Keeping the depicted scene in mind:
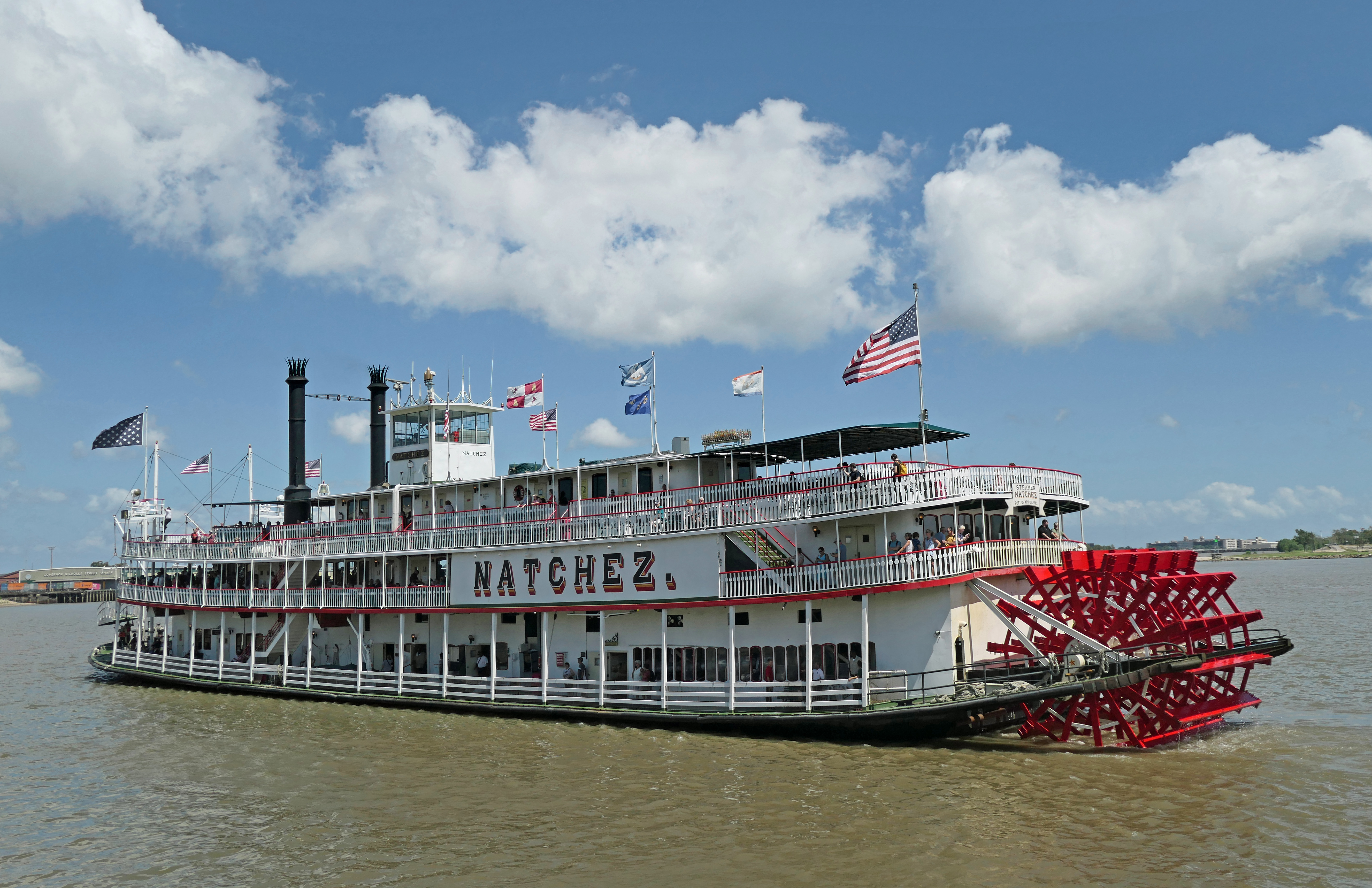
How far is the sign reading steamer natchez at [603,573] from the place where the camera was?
71.5 ft

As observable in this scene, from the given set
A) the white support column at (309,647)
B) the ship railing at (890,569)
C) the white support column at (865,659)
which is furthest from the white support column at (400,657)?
the white support column at (865,659)

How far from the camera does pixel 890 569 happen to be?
1903cm

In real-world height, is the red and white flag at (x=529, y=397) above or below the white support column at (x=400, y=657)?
above

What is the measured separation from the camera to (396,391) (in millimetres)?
32719

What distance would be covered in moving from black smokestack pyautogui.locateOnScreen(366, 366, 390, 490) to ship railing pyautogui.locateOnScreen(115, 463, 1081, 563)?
490 centimetres

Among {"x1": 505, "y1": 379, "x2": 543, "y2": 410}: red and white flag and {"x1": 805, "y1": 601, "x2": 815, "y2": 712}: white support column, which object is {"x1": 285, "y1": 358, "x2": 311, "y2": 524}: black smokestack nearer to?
{"x1": 505, "y1": 379, "x2": 543, "y2": 410}: red and white flag

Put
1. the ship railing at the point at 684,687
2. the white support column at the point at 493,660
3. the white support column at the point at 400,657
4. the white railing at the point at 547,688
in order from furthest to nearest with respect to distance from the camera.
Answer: the white support column at the point at 400,657
the white support column at the point at 493,660
the white railing at the point at 547,688
the ship railing at the point at 684,687

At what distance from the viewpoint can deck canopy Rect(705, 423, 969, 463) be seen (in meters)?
21.0

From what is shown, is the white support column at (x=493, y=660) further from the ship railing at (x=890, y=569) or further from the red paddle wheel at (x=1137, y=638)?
the red paddle wheel at (x=1137, y=638)

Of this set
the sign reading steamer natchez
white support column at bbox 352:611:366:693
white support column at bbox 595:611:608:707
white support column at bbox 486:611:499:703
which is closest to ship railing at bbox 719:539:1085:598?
the sign reading steamer natchez

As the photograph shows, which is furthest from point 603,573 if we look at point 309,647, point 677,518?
point 309,647

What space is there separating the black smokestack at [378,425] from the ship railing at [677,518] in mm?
4896

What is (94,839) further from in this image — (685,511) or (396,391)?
(396,391)

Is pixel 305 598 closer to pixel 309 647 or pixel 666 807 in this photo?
pixel 309 647
